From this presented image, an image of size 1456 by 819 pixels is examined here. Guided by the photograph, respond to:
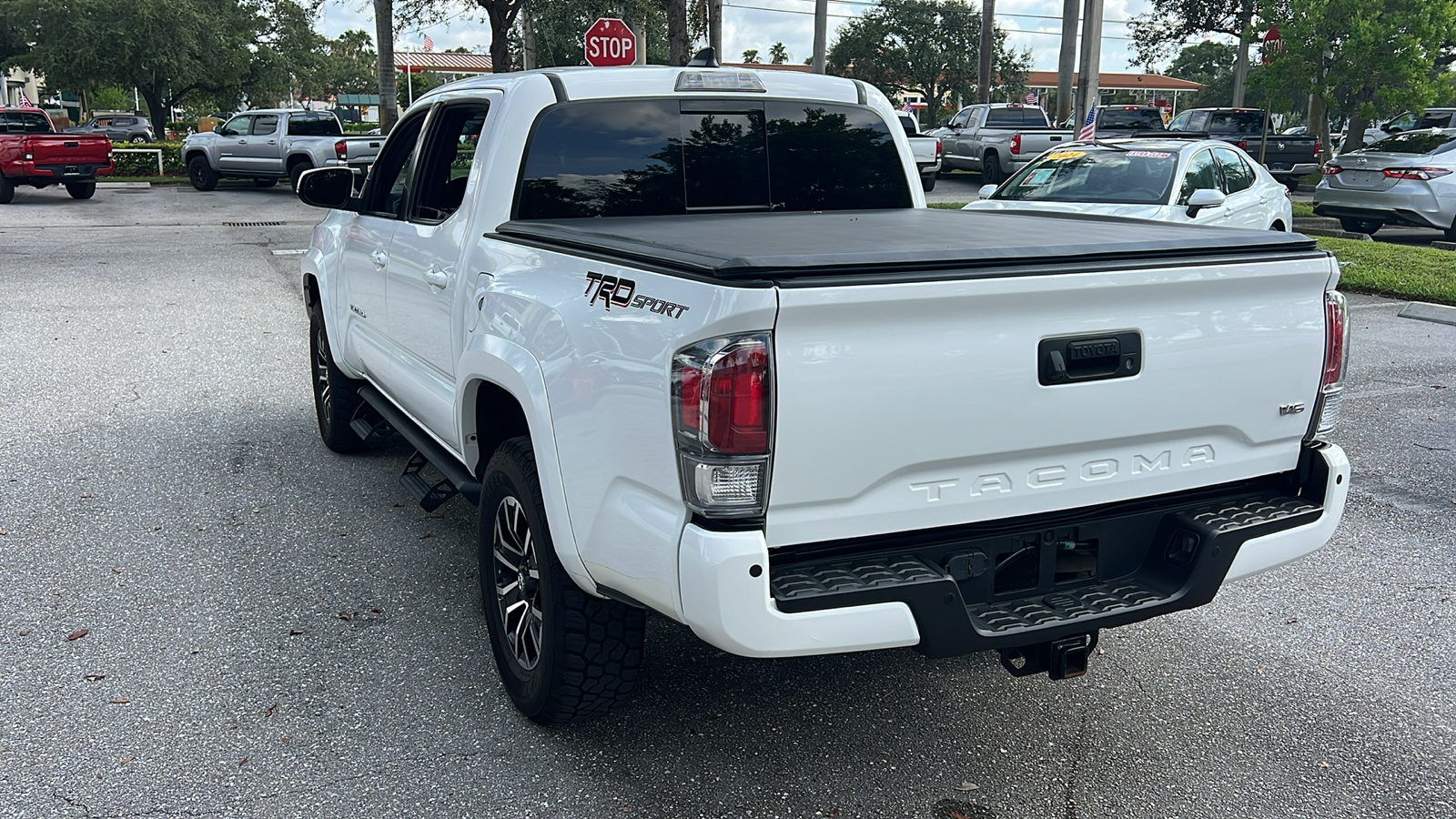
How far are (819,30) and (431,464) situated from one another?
1351 inches

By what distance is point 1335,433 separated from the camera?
699 cm

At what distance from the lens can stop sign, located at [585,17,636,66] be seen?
17750 millimetres

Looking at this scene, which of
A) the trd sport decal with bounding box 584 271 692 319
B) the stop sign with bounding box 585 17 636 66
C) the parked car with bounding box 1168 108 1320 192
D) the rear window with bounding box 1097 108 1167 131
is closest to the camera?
the trd sport decal with bounding box 584 271 692 319

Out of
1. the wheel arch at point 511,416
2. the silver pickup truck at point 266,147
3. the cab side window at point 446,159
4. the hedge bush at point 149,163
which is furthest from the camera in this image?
the hedge bush at point 149,163

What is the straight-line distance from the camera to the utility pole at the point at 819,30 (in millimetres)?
36125

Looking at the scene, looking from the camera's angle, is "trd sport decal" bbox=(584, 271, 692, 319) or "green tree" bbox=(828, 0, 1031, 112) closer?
"trd sport decal" bbox=(584, 271, 692, 319)

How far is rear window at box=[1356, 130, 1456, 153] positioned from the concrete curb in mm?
6333

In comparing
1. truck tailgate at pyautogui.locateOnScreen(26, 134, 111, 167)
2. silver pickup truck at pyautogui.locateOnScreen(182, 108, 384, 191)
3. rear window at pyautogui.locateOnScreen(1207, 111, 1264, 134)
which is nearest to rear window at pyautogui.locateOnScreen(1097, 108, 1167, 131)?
rear window at pyautogui.locateOnScreen(1207, 111, 1264, 134)

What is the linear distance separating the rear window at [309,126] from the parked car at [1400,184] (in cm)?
1893

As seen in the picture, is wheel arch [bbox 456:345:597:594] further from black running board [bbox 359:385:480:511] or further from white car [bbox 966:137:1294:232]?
white car [bbox 966:137:1294:232]

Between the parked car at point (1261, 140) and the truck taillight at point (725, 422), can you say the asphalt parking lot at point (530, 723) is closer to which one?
the truck taillight at point (725, 422)

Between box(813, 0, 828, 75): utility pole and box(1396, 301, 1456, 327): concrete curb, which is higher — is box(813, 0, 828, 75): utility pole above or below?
above

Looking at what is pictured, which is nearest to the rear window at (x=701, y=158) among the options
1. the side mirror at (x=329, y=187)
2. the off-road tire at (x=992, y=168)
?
the side mirror at (x=329, y=187)

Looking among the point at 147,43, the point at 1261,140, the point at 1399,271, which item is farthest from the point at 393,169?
the point at 147,43
